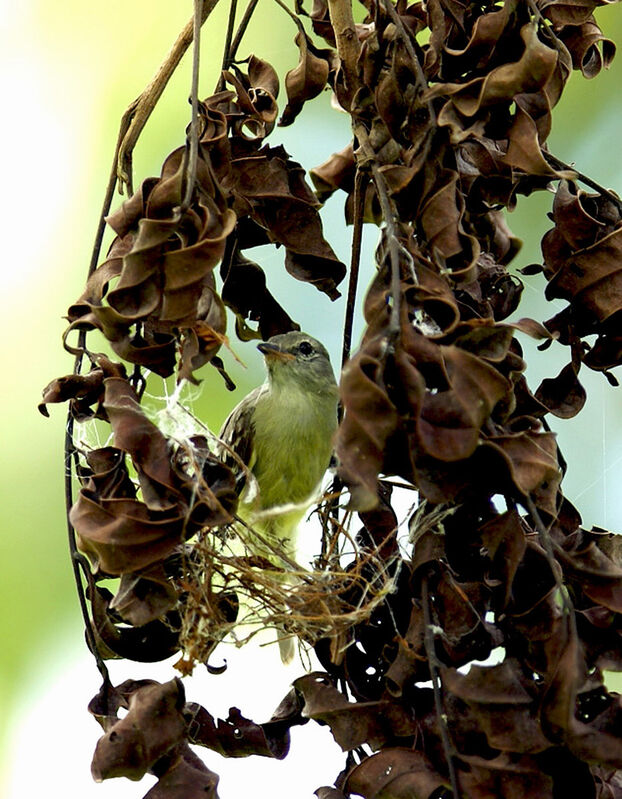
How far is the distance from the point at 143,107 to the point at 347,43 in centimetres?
43

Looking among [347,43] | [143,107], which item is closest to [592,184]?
[347,43]

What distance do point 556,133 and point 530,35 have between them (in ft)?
9.18

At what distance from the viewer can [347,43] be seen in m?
2.23

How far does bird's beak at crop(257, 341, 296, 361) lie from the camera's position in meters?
3.24

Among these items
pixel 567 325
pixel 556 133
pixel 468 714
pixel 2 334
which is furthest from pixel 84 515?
pixel 556 133

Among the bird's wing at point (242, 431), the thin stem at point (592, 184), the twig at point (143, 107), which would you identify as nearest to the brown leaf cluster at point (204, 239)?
the twig at point (143, 107)

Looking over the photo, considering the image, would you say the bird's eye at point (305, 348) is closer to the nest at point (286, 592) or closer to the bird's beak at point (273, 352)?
the bird's beak at point (273, 352)

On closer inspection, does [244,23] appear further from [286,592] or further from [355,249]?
[286,592]

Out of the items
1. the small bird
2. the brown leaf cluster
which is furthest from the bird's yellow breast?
the brown leaf cluster

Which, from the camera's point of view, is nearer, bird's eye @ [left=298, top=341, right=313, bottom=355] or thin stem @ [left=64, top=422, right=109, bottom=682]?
thin stem @ [left=64, top=422, right=109, bottom=682]

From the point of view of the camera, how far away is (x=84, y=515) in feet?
5.95

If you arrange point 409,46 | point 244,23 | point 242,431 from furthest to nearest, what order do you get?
point 242,431 < point 244,23 < point 409,46

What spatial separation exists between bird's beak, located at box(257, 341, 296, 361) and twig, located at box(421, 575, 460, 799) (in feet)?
4.90

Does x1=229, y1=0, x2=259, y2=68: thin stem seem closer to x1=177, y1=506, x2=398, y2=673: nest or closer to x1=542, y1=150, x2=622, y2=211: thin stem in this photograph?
x1=542, y1=150, x2=622, y2=211: thin stem
